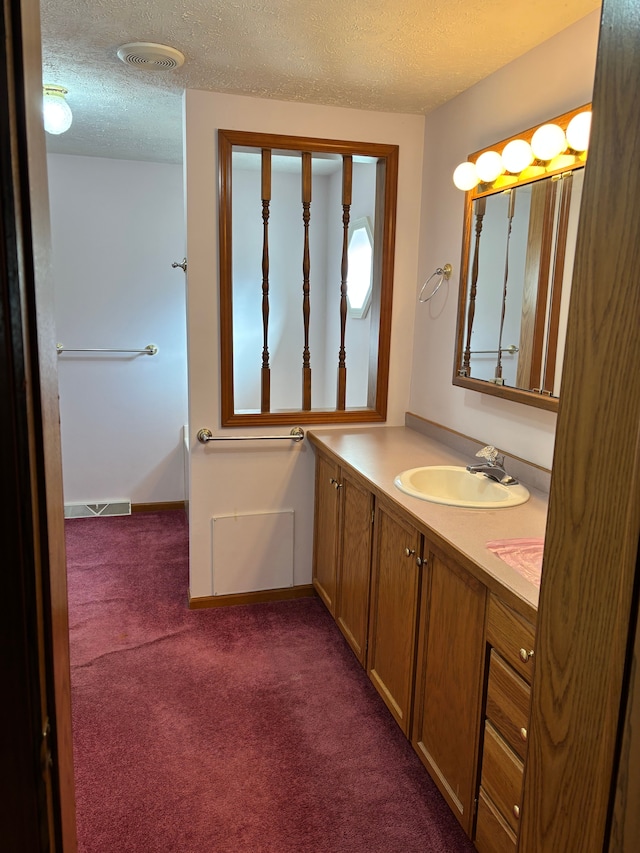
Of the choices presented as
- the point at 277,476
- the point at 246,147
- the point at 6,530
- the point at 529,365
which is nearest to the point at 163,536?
the point at 277,476

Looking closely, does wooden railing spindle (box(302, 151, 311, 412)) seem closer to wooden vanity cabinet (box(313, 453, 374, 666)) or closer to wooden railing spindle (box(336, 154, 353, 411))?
wooden railing spindle (box(336, 154, 353, 411))

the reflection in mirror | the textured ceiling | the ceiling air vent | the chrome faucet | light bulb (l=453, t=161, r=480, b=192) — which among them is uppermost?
the textured ceiling

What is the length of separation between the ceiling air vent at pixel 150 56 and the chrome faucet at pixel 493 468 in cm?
173

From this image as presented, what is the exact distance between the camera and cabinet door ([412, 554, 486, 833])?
5.08 ft

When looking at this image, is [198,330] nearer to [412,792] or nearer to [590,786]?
[412,792]

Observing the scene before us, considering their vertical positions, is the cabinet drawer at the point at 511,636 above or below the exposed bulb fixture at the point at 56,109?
below

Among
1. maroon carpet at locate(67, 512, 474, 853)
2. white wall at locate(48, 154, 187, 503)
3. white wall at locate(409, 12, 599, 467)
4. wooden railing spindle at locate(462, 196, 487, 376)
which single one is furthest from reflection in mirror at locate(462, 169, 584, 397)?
white wall at locate(48, 154, 187, 503)

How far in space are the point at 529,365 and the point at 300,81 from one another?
139cm

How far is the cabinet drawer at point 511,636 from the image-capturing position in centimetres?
132

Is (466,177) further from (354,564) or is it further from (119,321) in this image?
(119,321)

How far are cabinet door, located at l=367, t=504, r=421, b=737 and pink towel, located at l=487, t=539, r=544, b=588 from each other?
0.29m

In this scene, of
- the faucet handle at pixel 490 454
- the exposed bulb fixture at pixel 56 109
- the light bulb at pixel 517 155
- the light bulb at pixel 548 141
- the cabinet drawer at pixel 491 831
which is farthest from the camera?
the exposed bulb fixture at pixel 56 109

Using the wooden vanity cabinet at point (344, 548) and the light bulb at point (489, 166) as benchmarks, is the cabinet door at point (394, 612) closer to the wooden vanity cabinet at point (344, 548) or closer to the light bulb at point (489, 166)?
the wooden vanity cabinet at point (344, 548)

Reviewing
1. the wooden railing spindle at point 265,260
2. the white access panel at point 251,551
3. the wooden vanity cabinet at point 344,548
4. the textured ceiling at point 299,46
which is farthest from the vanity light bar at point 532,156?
the white access panel at point 251,551
